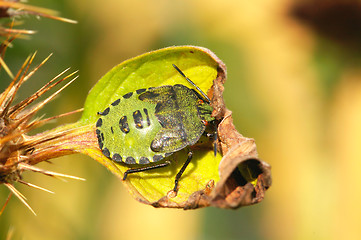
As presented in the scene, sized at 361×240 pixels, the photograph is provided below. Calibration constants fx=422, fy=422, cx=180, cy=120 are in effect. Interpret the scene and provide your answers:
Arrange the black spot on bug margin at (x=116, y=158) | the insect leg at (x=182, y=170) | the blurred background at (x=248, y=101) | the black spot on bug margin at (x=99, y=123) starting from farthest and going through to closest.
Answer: the blurred background at (x=248, y=101), the black spot on bug margin at (x=99, y=123), the black spot on bug margin at (x=116, y=158), the insect leg at (x=182, y=170)

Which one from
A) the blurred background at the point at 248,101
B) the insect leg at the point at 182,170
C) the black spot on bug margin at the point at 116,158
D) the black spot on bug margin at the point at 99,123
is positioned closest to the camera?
the insect leg at the point at 182,170

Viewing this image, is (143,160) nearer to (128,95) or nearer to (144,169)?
(144,169)

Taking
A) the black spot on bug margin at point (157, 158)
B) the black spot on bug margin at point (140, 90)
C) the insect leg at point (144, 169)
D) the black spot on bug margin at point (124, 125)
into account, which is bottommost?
the insect leg at point (144, 169)

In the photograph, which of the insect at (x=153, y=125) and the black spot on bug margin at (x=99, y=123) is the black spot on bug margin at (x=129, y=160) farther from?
the black spot on bug margin at (x=99, y=123)

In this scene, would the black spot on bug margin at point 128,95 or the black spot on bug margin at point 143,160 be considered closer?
the black spot on bug margin at point 143,160

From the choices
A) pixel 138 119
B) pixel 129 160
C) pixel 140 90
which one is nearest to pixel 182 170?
pixel 129 160

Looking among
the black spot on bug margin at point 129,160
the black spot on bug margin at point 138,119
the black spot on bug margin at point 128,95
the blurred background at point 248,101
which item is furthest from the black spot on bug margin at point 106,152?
the blurred background at point 248,101

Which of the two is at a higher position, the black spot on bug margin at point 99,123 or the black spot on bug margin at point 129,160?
the black spot on bug margin at point 99,123
